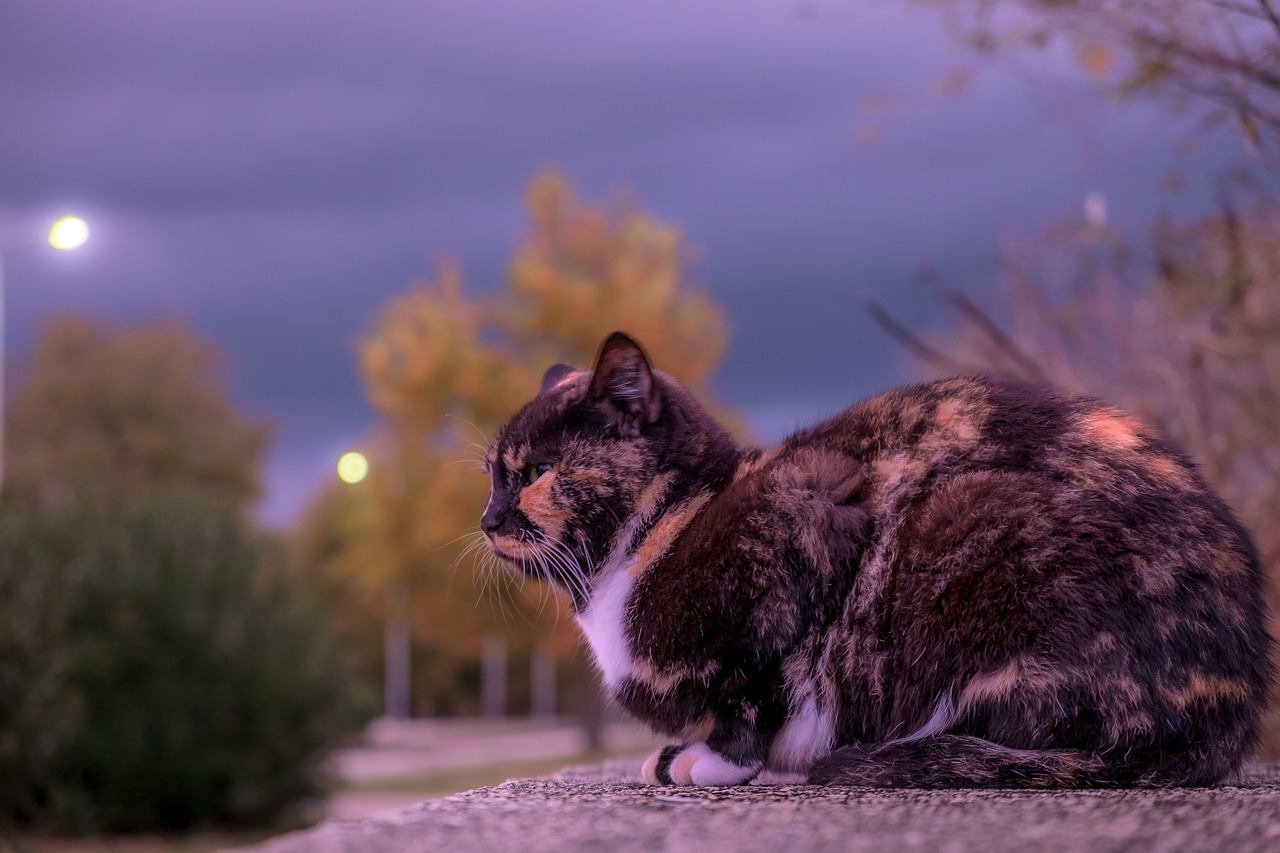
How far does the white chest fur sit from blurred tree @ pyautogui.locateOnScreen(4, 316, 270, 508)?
44527 mm

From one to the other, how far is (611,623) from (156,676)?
12860 millimetres

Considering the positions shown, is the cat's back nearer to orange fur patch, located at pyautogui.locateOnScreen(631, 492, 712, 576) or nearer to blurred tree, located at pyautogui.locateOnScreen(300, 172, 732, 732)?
orange fur patch, located at pyautogui.locateOnScreen(631, 492, 712, 576)

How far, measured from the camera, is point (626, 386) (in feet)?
11.9

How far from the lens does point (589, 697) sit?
25.9m

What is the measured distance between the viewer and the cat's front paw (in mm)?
3168

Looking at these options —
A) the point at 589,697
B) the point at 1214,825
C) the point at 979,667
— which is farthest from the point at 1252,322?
the point at 589,697

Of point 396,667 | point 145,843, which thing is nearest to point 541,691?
point 396,667

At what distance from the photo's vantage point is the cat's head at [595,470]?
11.6 feet

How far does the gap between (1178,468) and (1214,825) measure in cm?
113

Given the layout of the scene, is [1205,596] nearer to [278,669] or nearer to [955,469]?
[955,469]

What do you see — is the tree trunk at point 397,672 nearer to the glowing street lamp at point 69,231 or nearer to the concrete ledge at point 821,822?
the glowing street lamp at point 69,231

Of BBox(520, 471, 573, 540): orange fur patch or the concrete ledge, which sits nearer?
the concrete ledge

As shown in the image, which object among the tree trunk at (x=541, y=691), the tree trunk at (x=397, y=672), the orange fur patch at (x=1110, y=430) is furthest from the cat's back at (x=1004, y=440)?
the tree trunk at (x=541, y=691)

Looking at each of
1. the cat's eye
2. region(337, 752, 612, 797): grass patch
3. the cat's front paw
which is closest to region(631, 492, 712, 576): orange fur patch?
the cat's eye
